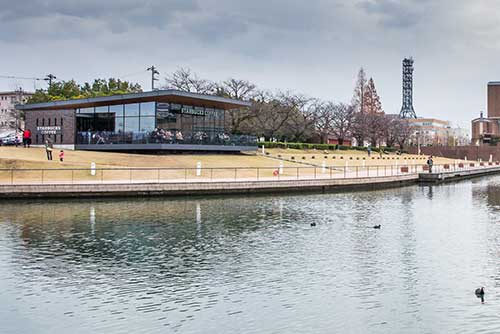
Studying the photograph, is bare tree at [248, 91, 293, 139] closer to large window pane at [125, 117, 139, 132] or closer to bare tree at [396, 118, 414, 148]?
large window pane at [125, 117, 139, 132]

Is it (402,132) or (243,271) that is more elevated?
(402,132)

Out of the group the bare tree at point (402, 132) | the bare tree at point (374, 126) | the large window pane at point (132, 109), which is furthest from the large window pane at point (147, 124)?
the bare tree at point (402, 132)

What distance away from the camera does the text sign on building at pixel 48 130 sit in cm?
6706

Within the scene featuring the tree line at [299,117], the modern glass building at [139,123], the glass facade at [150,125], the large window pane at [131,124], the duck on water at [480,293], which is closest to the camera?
the duck on water at [480,293]

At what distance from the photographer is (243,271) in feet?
61.0

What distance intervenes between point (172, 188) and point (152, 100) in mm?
22624

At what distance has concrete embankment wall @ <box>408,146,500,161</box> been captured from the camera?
143625mm

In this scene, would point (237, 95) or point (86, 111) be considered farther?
point (237, 95)

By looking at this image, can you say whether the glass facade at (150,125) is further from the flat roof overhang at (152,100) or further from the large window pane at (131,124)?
the flat roof overhang at (152,100)

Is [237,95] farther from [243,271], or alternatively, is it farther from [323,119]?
[243,271]

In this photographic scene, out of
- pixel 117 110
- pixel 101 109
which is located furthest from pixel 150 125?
pixel 101 109

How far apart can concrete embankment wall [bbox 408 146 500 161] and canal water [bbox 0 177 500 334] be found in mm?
117604

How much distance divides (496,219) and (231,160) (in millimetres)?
33018

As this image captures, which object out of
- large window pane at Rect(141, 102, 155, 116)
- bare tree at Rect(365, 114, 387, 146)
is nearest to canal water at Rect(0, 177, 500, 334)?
large window pane at Rect(141, 102, 155, 116)
